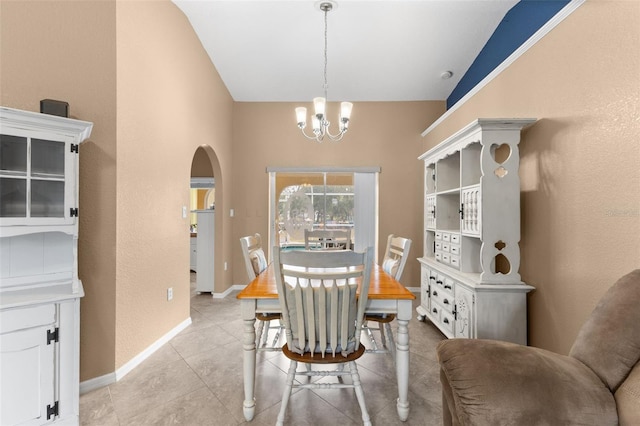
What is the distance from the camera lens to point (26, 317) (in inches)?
59.1

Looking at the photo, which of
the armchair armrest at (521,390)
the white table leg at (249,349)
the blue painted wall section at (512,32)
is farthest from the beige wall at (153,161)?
the blue painted wall section at (512,32)

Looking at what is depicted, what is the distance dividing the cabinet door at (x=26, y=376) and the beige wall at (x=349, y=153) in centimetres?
317

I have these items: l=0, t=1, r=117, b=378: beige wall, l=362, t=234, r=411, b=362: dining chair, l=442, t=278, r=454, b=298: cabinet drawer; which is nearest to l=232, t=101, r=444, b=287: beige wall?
l=442, t=278, r=454, b=298: cabinet drawer

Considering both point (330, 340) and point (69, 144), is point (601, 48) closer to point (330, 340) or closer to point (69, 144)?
point (330, 340)

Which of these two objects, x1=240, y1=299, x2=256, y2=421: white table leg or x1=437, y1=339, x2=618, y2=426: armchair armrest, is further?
x1=240, y1=299, x2=256, y2=421: white table leg

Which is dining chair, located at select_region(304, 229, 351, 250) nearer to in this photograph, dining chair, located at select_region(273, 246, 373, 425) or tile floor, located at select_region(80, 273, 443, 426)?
tile floor, located at select_region(80, 273, 443, 426)

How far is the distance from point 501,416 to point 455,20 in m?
3.75

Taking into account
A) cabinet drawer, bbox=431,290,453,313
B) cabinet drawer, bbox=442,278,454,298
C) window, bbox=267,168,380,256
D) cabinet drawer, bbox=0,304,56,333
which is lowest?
cabinet drawer, bbox=431,290,453,313

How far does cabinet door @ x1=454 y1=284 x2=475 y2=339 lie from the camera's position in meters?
2.21

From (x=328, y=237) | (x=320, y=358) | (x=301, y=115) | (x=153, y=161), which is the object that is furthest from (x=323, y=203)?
(x=320, y=358)

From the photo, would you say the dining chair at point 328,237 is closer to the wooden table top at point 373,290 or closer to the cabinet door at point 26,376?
the wooden table top at point 373,290

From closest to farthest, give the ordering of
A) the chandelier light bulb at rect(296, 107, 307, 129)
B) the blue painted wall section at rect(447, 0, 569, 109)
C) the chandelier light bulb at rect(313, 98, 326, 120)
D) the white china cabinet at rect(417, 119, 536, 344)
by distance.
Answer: the white china cabinet at rect(417, 119, 536, 344), the blue painted wall section at rect(447, 0, 569, 109), the chandelier light bulb at rect(313, 98, 326, 120), the chandelier light bulb at rect(296, 107, 307, 129)

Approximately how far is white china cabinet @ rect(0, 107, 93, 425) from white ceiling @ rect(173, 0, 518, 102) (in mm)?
2242

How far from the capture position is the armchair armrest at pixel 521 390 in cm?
95
